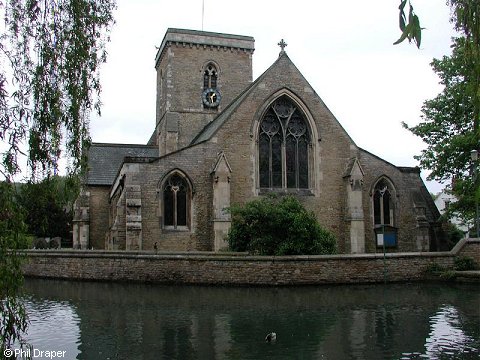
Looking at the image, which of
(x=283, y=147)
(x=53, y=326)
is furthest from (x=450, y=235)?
(x=53, y=326)

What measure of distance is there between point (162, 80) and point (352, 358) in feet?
115

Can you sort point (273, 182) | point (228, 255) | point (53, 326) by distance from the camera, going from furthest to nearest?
1. point (273, 182)
2. point (228, 255)
3. point (53, 326)

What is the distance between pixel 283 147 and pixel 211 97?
12.3m

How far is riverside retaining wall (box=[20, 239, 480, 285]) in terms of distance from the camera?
845 inches

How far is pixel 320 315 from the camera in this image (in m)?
14.8

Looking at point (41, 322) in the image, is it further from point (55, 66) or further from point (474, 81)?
point (474, 81)

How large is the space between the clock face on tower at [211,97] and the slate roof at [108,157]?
227 inches

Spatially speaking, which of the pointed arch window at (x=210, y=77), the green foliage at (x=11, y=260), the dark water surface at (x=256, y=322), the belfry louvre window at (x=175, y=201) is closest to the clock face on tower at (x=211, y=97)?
the pointed arch window at (x=210, y=77)

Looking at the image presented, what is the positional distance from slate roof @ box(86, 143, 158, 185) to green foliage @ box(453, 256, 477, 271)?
2306 centimetres

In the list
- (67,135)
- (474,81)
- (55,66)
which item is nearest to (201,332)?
(67,135)

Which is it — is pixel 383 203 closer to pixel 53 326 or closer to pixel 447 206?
pixel 447 206

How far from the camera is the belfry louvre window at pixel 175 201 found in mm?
27703

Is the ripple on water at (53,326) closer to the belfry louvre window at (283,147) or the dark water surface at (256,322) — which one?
the dark water surface at (256,322)

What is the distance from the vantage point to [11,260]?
800 cm
